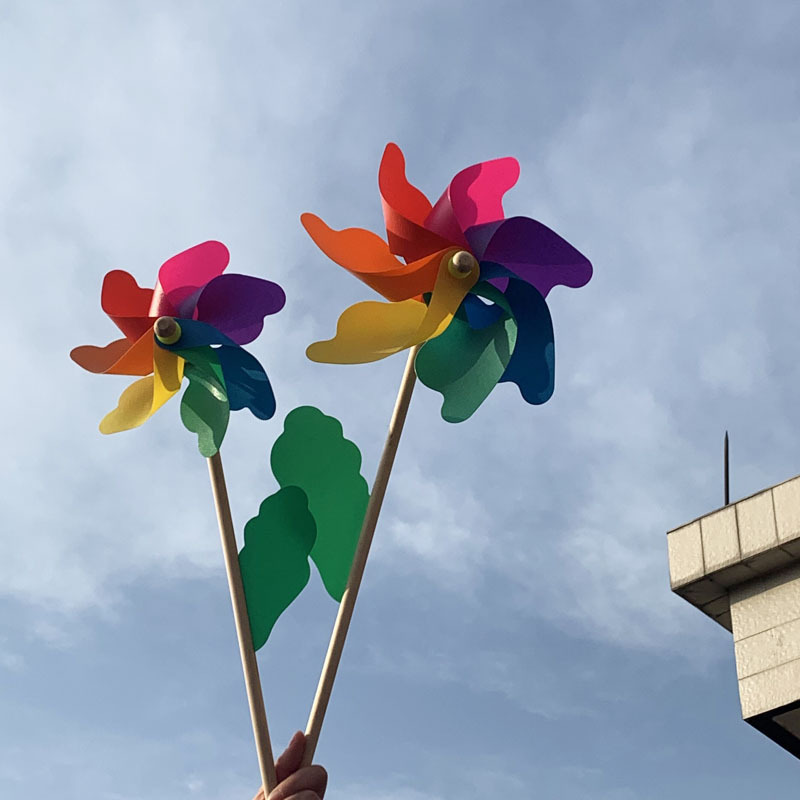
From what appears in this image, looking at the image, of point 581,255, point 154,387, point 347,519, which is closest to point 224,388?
point 154,387

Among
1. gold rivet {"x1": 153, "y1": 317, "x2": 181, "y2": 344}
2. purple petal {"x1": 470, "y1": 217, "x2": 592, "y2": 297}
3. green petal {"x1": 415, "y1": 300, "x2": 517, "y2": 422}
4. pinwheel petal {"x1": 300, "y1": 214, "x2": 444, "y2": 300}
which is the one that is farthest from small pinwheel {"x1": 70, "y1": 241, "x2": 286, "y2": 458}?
purple petal {"x1": 470, "y1": 217, "x2": 592, "y2": 297}

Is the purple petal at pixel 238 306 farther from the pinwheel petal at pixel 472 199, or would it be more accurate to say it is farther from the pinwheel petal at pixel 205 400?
the pinwheel petal at pixel 472 199

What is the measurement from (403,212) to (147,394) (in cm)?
133

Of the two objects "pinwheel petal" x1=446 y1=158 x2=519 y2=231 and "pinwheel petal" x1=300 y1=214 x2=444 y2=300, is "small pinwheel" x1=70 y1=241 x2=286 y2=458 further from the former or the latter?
"pinwheel petal" x1=446 y1=158 x2=519 y2=231

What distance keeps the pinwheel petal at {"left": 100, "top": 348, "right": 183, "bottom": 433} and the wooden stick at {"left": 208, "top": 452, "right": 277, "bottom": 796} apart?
418mm

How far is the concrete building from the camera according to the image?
9.61 meters

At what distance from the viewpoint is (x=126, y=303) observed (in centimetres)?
521

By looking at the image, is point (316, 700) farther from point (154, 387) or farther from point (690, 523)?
point (690, 523)

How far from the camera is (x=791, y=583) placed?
980cm

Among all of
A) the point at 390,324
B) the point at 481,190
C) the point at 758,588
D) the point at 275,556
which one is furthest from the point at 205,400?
the point at 758,588

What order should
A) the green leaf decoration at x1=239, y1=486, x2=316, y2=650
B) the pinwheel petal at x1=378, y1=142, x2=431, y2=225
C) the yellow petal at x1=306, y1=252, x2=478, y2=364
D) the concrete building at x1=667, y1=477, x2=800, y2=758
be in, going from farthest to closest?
1. the concrete building at x1=667, y1=477, x2=800, y2=758
2. the pinwheel petal at x1=378, y1=142, x2=431, y2=225
3. the yellow petal at x1=306, y1=252, x2=478, y2=364
4. the green leaf decoration at x1=239, y1=486, x2=316, y2=650

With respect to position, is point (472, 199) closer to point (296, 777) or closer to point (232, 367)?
point (232, 367)

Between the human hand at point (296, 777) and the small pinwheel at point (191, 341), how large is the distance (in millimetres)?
1249

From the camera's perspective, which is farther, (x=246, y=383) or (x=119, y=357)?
(x=119, y=357)
